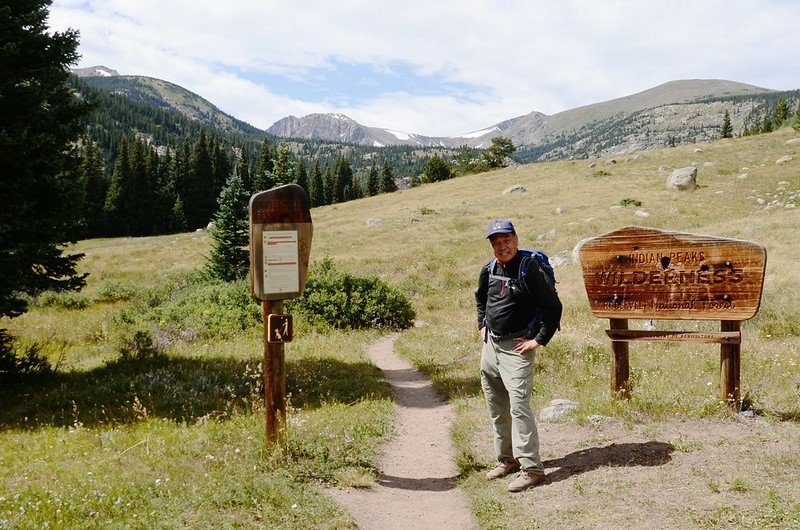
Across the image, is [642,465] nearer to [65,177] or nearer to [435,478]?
[435,478]

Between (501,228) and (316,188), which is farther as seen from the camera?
(316,188)

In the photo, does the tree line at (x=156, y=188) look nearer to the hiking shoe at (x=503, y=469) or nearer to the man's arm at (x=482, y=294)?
the man's arm at (x=482, y=294)

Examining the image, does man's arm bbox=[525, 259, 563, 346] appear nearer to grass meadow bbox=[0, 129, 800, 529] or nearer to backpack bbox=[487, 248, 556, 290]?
backpack bbox=[487, 248, 556, 290]

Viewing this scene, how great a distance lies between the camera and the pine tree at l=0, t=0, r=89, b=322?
9062mm

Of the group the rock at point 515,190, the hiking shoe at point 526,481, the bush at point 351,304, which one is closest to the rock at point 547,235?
the bush at point 351,304

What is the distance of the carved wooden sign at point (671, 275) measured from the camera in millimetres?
6988

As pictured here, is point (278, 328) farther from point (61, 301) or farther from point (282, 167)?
point (61, 301)

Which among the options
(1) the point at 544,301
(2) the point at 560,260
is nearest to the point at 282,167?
(2) the point at 560,260

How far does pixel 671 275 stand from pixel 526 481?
3706 mm

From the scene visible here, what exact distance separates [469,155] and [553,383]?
104m

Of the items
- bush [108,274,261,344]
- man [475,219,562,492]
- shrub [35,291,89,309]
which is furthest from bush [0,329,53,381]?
shrub [35,291,89,309]

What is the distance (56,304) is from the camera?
25781 mm

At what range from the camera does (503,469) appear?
636 cm

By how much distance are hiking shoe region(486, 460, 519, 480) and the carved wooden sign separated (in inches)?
110
